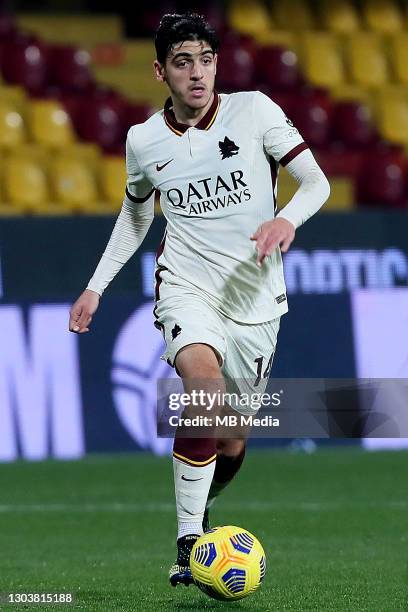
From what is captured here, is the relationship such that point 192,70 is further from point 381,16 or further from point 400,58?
point 381,16

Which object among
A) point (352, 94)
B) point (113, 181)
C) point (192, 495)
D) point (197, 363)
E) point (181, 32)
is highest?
point (181, 32)

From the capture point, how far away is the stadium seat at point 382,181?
542 inches

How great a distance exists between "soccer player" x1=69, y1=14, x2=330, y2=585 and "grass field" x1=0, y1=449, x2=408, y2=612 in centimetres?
46

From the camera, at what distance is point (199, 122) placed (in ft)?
18.6

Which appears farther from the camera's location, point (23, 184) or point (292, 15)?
point (292, 15)

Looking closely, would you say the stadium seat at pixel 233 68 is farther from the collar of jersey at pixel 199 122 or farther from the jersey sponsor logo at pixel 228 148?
the jersey sponsor logo at pixel 228 148

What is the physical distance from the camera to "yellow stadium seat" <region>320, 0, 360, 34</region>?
55.1ft

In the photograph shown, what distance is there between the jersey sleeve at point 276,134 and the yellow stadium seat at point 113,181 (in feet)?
24.0

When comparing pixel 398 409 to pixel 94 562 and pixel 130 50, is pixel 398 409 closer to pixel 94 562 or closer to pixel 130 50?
pixel 94 562

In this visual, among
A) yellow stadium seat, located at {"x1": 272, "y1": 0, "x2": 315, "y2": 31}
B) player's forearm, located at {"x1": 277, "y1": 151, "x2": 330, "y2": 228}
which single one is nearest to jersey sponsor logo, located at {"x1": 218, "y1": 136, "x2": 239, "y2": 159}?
player's forearm, located at {"x1": 277, "y1": 151, "x2": 330, "y2": 228}

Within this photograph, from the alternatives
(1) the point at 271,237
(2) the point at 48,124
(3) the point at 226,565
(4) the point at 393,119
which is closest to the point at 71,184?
(2) the point at 48,124

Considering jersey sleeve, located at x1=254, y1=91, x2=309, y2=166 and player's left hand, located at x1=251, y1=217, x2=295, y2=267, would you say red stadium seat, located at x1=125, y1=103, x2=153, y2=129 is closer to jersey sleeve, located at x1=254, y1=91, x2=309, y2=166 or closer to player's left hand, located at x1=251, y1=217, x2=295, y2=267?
jersey sleeve, located at x1=254, y1=91, x2=309, y2=166

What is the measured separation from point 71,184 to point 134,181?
714cm

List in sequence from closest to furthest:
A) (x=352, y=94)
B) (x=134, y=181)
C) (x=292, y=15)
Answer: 1. (x=134, y=181)
2. (x=352, y=94)
3. (x=292, y=15)
